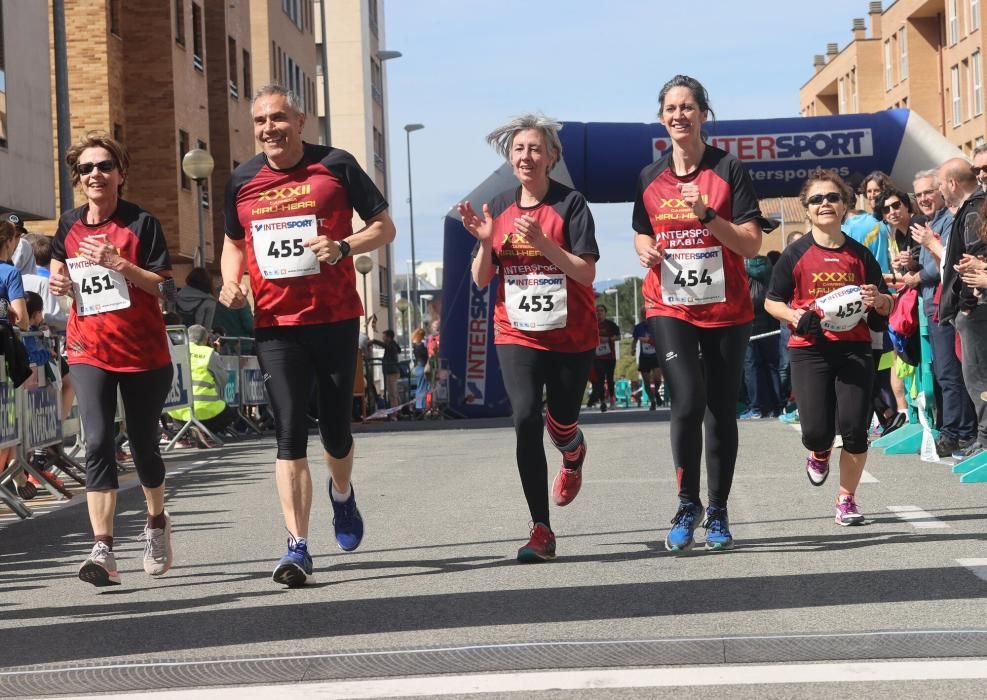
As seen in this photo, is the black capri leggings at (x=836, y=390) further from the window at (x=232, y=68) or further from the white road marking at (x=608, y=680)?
the window at (x=232, y=68)

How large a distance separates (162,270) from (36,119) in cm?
2262

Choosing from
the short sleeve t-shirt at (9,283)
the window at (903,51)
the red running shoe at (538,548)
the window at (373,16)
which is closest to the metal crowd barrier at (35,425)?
the short sleeve t-shirt at (9,283)

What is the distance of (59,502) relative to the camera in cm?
1226

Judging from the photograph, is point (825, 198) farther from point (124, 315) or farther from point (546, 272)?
point (124, 315)

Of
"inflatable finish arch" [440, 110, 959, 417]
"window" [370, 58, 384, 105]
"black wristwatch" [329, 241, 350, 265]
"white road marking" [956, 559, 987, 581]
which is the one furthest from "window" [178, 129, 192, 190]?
"window" [370, 58, 384, 105]

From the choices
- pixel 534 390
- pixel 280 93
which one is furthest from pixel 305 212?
pixel 534 390

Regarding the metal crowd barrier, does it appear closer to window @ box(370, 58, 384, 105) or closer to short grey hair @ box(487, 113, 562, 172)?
short grey hair @ box(487, 113, 562, 172)

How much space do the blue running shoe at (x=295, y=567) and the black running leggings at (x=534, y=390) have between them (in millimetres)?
1095

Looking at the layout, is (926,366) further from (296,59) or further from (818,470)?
(296,59)

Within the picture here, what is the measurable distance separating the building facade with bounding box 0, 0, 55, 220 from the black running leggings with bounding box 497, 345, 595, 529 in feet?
67.2

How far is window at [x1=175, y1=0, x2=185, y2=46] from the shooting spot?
37116mm

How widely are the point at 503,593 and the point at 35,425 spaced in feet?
20.1

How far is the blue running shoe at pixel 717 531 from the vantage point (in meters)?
7.94

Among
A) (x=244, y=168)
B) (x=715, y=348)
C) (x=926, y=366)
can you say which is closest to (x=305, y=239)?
(x=244, y=168)
